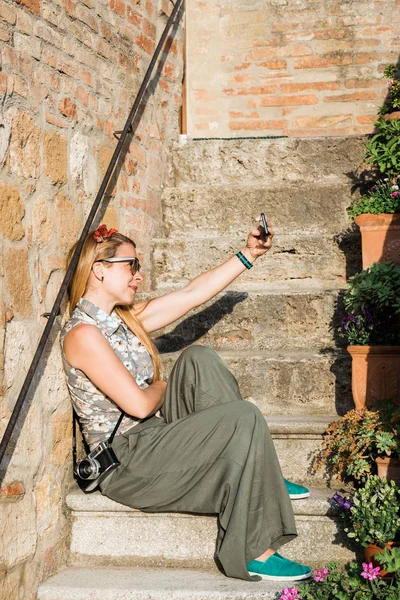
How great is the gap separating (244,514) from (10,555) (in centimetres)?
78

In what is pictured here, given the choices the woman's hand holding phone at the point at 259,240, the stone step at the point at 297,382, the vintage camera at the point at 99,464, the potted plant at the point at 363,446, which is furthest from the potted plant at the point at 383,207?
the vintage camera at the point at 99,464

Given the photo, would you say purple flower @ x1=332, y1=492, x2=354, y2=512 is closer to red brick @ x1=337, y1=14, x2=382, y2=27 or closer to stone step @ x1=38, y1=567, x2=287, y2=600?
stone step @ x1=38, y1=567, x2=287, y2=600

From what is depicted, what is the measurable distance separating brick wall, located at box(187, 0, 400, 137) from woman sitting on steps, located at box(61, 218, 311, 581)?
2.97 metres

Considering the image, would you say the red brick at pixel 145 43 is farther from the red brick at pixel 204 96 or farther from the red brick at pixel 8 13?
the red brick at pixel 204 96

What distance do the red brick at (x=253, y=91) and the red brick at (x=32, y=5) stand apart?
3.42 meters

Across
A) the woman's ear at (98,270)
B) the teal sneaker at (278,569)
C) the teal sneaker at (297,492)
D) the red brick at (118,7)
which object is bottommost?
the teal sneaker at (278,569)

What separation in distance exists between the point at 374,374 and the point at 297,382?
0.45 meters


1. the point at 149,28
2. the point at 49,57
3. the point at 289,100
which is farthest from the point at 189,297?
the point at 289,100

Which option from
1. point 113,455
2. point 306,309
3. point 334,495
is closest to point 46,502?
point 113,455

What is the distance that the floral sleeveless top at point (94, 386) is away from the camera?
297 cm

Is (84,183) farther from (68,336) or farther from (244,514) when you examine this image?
(244,514)

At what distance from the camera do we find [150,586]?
264 cm

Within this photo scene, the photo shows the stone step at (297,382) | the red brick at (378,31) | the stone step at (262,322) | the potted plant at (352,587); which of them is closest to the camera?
the potted plant at (352,587)

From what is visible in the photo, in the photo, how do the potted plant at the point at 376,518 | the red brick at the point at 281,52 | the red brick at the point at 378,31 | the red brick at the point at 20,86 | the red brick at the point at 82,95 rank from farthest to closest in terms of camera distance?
the red brick at the point at 281,52 < the red brick at the point at 378,31 < the red brick at the point at 82,95 < the red brick at the point at 20,86 < the potted plant at the point at 376,518
